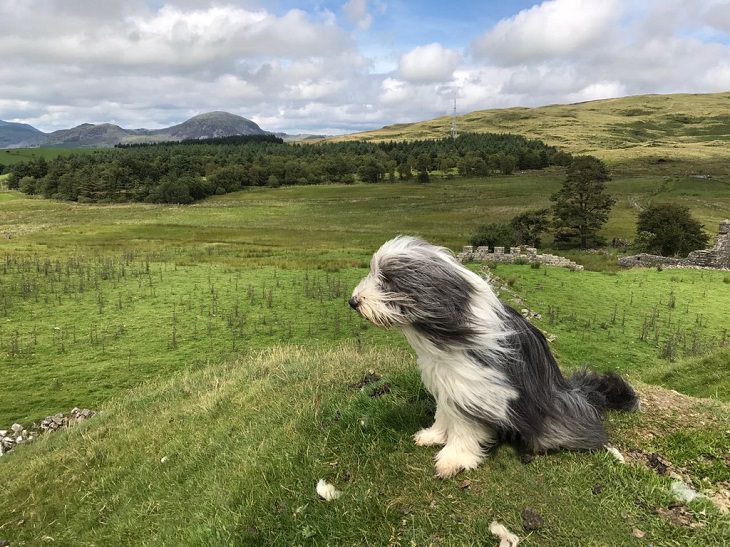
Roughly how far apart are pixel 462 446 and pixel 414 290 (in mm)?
1620

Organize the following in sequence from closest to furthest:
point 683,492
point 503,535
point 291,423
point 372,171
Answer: point 503,535 < point 683,492 < point 291,423 < point 372,171

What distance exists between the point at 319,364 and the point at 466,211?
227ft

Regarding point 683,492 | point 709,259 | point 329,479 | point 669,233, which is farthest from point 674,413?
point 669,233

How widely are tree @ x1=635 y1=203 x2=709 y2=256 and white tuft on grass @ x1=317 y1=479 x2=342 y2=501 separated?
144ft

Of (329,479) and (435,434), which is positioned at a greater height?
(435,434)

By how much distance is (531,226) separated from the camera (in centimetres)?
5184

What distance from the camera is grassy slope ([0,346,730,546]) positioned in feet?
13.1

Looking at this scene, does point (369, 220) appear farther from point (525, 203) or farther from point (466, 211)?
point (525, 203)

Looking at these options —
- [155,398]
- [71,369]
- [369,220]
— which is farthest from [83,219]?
[155,398]

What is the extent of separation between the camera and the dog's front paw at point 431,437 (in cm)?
492

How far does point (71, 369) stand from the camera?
14.2 m

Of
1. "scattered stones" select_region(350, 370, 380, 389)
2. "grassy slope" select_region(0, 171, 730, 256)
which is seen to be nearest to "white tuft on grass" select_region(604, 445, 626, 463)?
"scattered stones" select_region(350, 370, 380, 389)

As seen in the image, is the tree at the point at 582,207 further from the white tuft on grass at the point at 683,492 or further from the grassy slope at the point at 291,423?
the white tuft on grass at the point at 683,492

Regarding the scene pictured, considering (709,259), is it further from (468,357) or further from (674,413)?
(468,357)
